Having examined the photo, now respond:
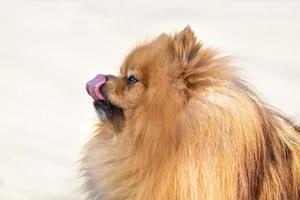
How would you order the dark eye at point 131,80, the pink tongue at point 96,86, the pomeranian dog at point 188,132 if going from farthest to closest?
the pink tongue at point 96,86
the dark eye at point 131,80
the pomeranian dog at point 188,132

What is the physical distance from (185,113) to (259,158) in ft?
1.74

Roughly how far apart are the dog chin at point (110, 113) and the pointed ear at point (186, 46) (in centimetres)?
55

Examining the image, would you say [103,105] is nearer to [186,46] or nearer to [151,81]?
[151,81]

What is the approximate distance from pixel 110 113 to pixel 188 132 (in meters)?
0.73

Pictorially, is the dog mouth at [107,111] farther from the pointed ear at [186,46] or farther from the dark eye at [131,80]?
the pointed ear at [186,46]

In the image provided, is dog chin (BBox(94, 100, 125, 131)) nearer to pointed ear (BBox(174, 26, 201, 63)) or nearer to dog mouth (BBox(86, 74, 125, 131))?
dog mouth (BBox(86, 74, 125, 131))

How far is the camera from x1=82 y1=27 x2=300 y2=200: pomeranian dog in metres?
4.70

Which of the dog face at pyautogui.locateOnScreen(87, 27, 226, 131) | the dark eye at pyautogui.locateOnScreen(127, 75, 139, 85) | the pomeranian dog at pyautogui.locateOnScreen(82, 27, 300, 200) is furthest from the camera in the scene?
the dark eye at pyautogui.locateOnScreen(127, 75, 139, 85)

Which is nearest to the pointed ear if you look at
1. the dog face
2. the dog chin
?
the dog face

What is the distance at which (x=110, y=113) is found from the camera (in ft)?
17.6

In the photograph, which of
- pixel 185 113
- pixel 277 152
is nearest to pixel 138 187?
pixel 185 113

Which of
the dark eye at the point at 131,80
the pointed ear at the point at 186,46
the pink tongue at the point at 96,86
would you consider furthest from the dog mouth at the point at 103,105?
the pointed ear at the point at 186,46

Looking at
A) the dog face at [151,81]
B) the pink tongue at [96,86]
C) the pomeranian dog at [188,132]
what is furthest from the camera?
the pink tongue at [96,86]

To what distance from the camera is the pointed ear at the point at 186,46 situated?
508 centimetres
